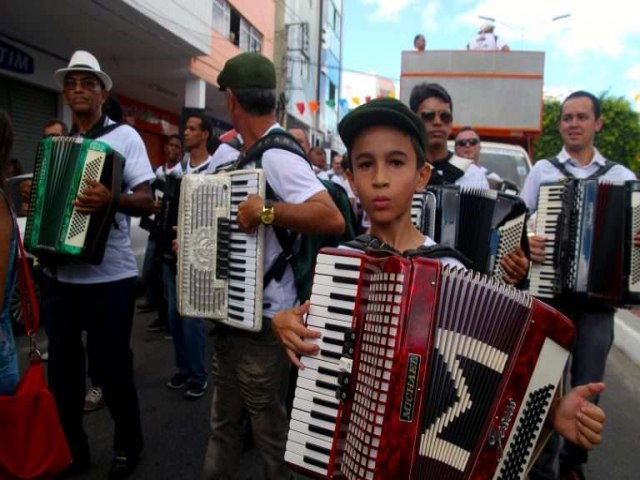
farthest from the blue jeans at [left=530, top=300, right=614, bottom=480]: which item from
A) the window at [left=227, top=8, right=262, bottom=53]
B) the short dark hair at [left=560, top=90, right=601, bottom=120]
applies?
the window at [left=227, top=8, right=262, bottom=53]

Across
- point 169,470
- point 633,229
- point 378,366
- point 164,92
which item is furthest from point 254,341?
point 164,92

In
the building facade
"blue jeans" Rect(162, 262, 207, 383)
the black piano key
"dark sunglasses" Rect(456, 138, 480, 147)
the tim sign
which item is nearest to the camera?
the black piano key

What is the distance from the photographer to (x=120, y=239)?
116 inches

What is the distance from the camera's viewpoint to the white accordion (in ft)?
7.11

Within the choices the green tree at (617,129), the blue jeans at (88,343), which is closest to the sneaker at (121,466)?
the blue jeans at (88,343)

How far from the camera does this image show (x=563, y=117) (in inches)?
129

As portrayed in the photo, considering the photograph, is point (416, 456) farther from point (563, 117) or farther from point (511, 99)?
point (511, 99)

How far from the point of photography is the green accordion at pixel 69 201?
2648mm

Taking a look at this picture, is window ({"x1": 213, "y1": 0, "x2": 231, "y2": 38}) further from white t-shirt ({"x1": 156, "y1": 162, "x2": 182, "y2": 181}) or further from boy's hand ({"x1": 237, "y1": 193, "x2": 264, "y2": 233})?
boy's hand ({"x1": 237, "y1": 193, "x2": 264, "y2": 233})

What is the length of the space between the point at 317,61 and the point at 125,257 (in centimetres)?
2653

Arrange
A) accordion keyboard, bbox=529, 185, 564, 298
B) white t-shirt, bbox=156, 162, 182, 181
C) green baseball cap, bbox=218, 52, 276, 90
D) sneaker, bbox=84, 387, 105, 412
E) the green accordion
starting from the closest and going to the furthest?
green baseball cap, bbox=218, 52, 276, 90
the green accordion
accordion keyboard, bbox=529, 185, 564, 298
sneaker, bbox=84, 387, 105, 412
white t-shirt, bbox=156, 162, 182, 181

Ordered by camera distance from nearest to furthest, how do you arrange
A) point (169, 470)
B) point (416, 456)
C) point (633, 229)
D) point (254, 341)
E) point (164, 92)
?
point (416, 456) → point (254, 341) → point (633, 229) → point (169, 470) → point (164, 92)

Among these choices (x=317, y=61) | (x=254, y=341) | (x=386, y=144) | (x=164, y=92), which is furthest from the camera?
(x=317, y=61)

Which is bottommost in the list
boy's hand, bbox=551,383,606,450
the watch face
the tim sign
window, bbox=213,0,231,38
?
boy's hand, bbox=551,383,606,450
